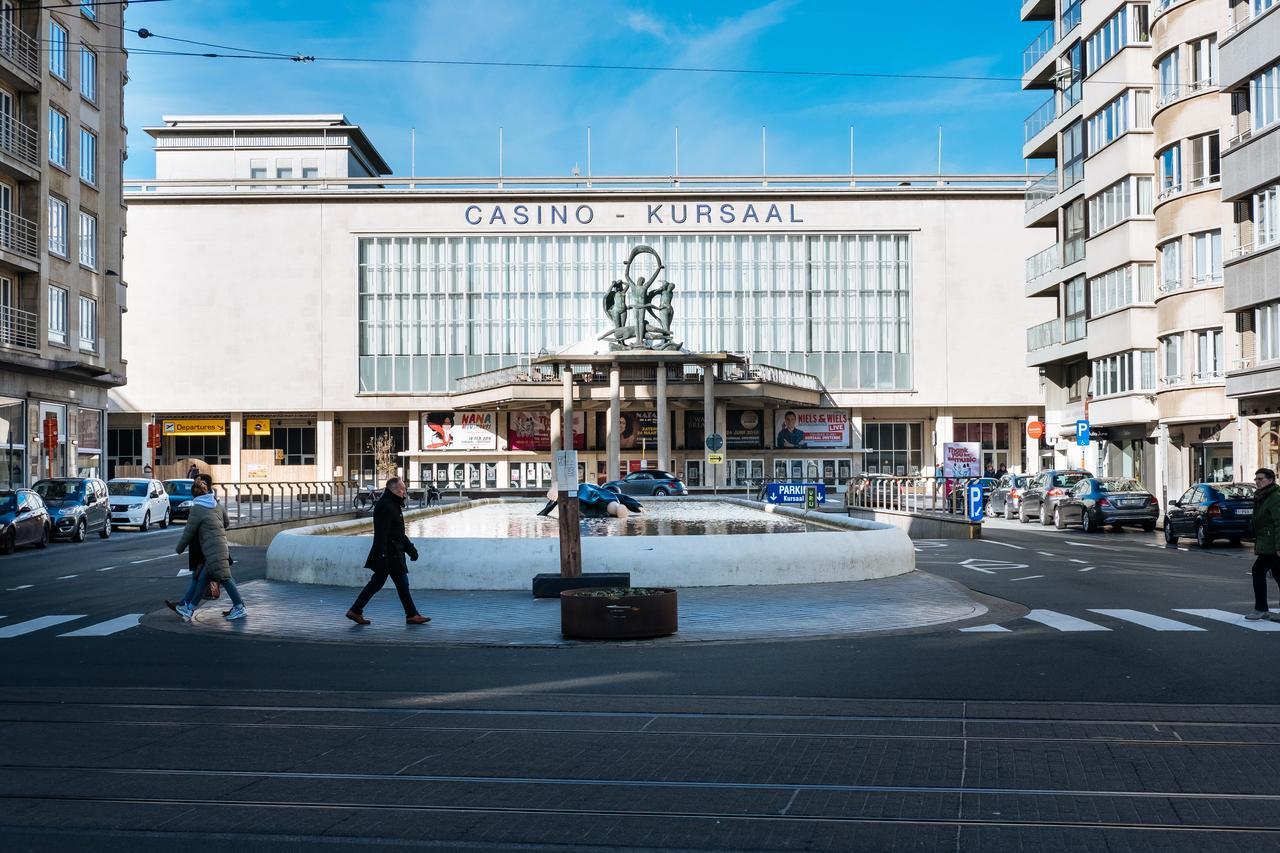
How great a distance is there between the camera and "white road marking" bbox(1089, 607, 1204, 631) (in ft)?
48.1

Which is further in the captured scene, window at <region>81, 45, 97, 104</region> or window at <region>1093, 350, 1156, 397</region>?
window at <region>81, 45, 97, 104</region>

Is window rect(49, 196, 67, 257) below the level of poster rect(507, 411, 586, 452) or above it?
above

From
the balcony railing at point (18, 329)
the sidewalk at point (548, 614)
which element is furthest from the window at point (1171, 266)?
the balcony railing at point (18, 329)

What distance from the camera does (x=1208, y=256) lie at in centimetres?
4369

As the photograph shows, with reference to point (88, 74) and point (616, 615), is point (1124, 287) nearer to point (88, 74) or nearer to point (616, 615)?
point (616, 615)

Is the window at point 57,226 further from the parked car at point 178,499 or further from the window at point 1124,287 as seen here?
the window at point 1124,287

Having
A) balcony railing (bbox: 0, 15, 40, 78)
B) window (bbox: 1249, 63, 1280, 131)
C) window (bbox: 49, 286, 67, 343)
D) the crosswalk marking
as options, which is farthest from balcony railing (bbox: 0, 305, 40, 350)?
window (bbox: 1249, 63, 1280, 131)

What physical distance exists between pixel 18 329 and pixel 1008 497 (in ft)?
116

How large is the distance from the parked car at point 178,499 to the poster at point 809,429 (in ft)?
141

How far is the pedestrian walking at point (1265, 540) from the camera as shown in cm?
1520

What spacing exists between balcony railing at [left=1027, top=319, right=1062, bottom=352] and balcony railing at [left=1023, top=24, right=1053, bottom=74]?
38.4 feet

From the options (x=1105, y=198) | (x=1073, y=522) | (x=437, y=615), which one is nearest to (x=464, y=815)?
(x=437, y=615)

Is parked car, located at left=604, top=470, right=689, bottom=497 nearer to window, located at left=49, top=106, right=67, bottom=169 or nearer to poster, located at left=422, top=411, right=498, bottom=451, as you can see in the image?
poster, located at left=422, top=411, right=498, bottom=451

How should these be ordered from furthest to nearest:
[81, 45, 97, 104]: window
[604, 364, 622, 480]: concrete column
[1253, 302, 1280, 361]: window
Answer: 1. [604, 364, 622, 480]: concrete column
2. [81, 45, 97, 104]: window
3. [1253, 302, 1280, 361]: window
